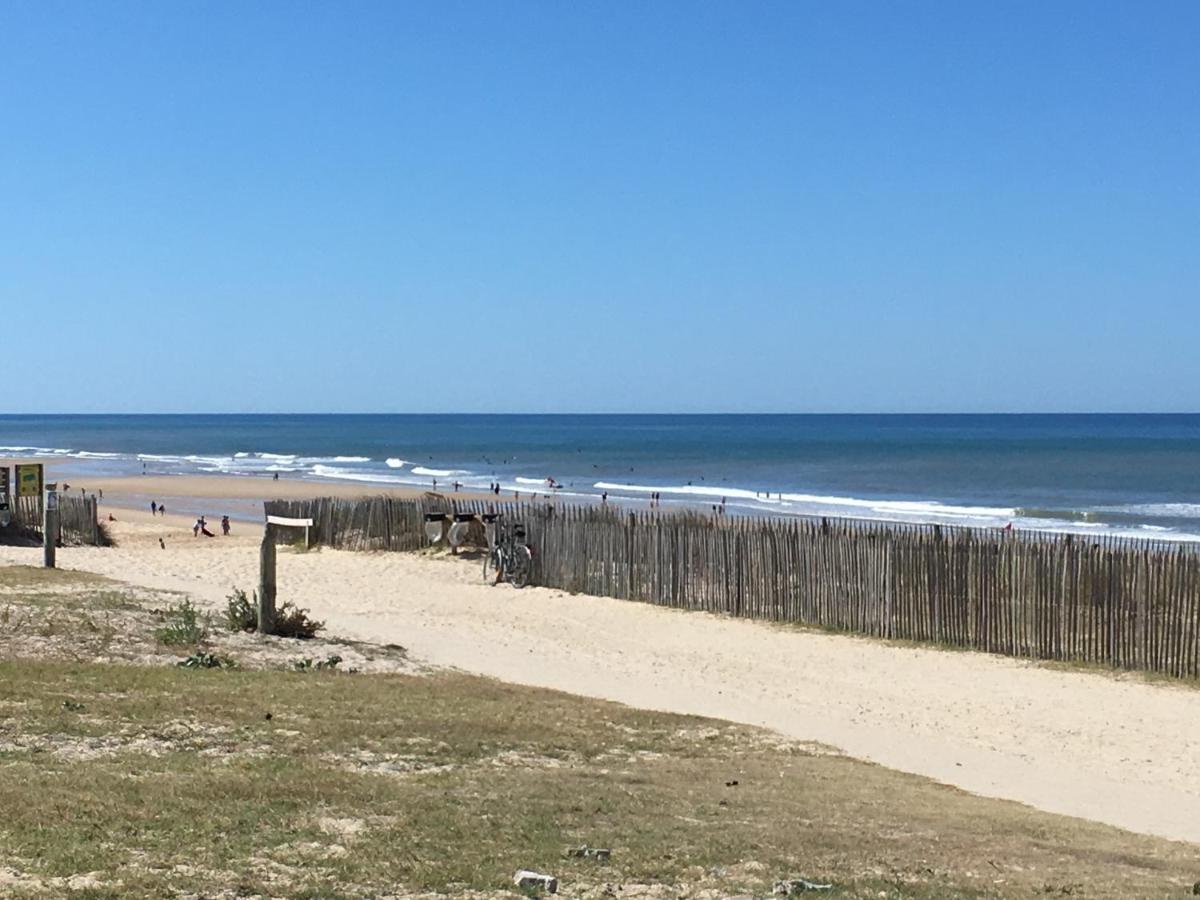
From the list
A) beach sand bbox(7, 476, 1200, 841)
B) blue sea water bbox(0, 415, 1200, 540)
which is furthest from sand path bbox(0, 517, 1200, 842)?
blue sea water bbox(0, 415, 1200, 540)

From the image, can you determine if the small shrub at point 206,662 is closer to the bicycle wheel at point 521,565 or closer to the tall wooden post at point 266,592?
the tall wooden post at point 266,592

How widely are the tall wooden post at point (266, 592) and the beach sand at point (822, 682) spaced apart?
1.36m

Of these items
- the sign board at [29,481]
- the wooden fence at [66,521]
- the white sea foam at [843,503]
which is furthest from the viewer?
the white sea foam at [843,503]

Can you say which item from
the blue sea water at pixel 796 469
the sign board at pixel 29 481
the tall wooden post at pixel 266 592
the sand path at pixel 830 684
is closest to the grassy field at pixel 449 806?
the sand path at pixel 830 684

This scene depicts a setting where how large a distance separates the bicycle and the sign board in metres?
10.8

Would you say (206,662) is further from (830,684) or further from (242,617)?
(830,684)

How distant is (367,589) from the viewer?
23328 millimetres

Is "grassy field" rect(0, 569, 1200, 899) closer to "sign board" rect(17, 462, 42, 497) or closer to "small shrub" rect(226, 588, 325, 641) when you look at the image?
"small shrub" rect(226, 588, 325, 641)

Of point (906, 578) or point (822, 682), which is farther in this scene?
point (906, 578)

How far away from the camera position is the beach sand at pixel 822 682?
11.9m

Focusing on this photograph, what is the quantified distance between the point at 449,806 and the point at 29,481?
2356 centimetres

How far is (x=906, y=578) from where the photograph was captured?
18.8 meters

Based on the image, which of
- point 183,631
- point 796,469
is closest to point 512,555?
point 183,631

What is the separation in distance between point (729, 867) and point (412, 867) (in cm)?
159
